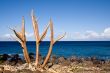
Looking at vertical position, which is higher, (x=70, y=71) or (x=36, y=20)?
(x=36, y=20)

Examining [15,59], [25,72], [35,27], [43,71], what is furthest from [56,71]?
[15,59]

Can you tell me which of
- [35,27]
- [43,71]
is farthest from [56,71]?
[35,27]

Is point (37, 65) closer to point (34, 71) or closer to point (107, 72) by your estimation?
point (34, 71)

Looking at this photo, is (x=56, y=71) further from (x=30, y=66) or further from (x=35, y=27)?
(x=35, y=27)

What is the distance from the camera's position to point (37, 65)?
18.3m

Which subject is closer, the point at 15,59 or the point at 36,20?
the point at 36,20

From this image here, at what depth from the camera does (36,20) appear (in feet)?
58.3

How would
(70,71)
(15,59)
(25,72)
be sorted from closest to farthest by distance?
1. (25,72)
2. (70,71)
3. (15,59)

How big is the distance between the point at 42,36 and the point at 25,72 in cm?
260

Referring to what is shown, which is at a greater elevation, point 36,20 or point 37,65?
point 36,20

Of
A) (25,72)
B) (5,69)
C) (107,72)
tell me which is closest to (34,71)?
(25,72)

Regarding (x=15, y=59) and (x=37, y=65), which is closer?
(x=37, y=65)

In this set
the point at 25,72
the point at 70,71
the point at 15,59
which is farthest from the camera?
the point at 15,59

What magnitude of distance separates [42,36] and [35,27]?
0.77 meters
